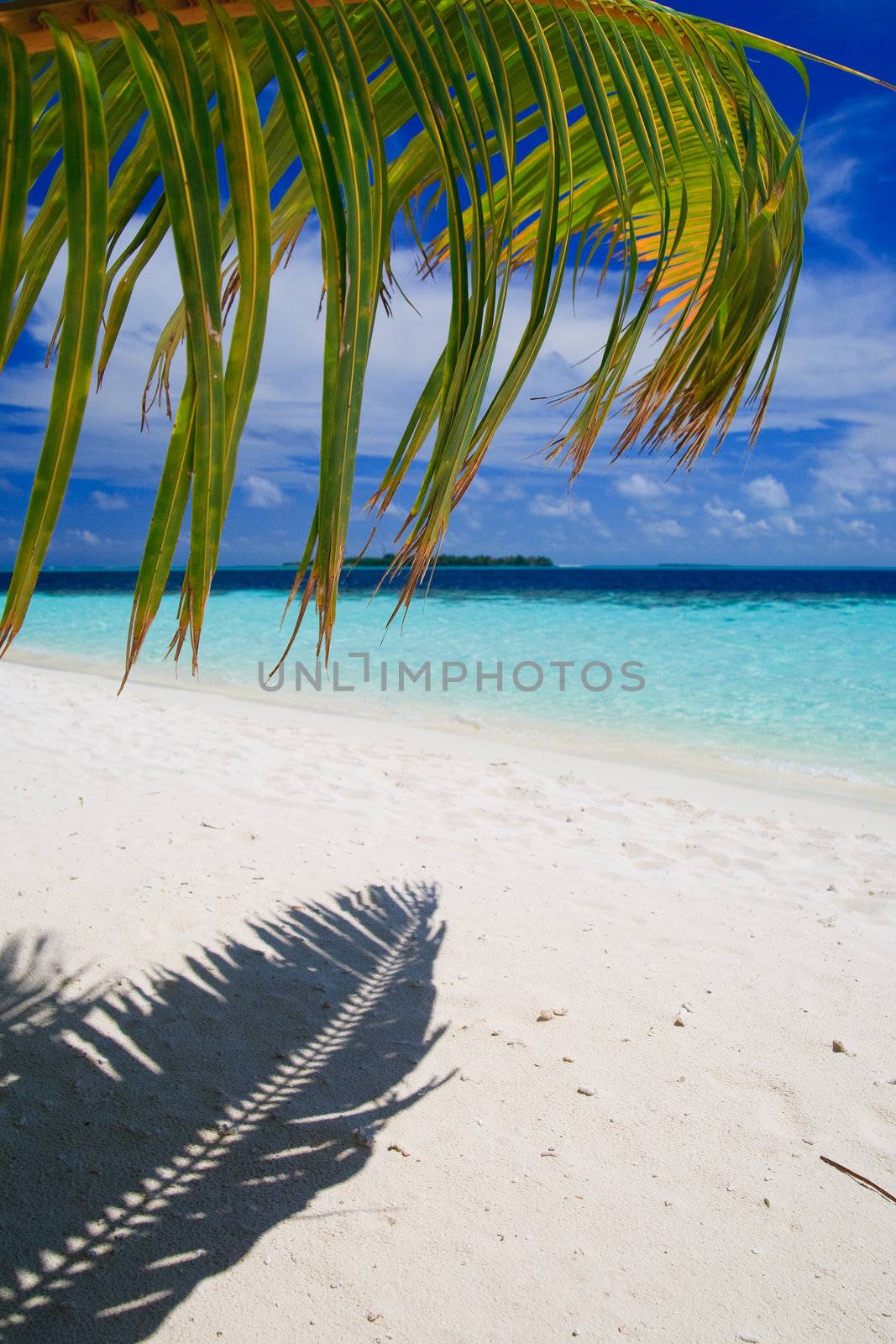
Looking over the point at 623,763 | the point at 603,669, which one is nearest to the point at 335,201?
the point at 623,763

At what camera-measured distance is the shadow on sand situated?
1.42 metres

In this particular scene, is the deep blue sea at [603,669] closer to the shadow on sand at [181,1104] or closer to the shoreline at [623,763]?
the shoreline at [623,763]

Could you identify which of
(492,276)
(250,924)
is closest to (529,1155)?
(250,924)

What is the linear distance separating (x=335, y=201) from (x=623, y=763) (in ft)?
18.2

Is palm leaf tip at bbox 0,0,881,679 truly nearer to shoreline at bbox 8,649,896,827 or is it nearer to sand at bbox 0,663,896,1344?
sand at bbox 0,663,896,1344

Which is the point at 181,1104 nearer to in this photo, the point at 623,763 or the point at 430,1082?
the point at 430,1082

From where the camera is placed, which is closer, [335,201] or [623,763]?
[335,201]

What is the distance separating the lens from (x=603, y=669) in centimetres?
1171

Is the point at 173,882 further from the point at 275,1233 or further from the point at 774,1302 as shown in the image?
the point at 774,1302

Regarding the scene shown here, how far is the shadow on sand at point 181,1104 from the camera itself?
1.42 meters

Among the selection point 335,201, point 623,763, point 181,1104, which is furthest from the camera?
point 623,763

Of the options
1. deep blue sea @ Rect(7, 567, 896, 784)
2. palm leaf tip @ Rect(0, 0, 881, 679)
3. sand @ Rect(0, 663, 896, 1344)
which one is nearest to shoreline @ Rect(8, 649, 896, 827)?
deep blue sea @ Rect(7, 567, 896, 784)

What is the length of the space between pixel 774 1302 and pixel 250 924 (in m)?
1.69

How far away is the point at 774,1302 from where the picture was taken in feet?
4.71
